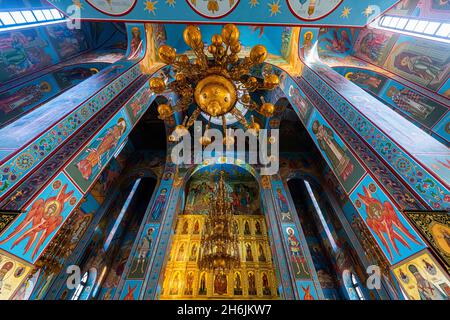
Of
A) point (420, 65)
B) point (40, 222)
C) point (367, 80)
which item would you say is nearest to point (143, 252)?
point (40, 222)

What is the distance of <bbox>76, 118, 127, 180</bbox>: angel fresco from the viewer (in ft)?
12.4

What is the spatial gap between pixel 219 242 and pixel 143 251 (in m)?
2.67

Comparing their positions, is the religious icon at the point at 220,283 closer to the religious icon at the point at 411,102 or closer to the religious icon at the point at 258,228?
the religious icon at the point at 258,228

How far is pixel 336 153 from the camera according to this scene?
432 centimetres

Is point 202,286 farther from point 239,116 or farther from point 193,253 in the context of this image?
point 239,116

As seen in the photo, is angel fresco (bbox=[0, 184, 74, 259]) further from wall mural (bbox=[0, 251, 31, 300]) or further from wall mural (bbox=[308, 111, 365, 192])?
wall mural (bbox=[308, 111, 365, 192])

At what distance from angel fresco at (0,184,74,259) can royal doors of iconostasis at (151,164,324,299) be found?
3.88 m

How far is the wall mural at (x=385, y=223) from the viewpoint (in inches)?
101

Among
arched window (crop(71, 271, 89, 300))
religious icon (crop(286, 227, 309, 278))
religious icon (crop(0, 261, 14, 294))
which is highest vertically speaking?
religious icon (crop(286, 227, 309, 278))

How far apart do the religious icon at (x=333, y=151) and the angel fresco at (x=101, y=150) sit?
5.40 metres

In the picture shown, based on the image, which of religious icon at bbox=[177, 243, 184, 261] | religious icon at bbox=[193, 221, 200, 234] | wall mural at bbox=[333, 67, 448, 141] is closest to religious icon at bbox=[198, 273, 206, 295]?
religious icon at bbox=[177, 243, 184, 261]

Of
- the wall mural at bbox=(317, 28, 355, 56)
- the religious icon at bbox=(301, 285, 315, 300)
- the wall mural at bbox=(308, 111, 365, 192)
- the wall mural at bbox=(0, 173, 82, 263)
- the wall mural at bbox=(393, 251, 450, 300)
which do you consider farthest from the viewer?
the wall mural at bbox=(317, 28, 355, 56)

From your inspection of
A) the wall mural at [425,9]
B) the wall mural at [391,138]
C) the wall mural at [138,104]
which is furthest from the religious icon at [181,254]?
the wall mural at [425,9]

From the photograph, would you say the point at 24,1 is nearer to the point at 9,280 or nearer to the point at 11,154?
the point at 11,154
